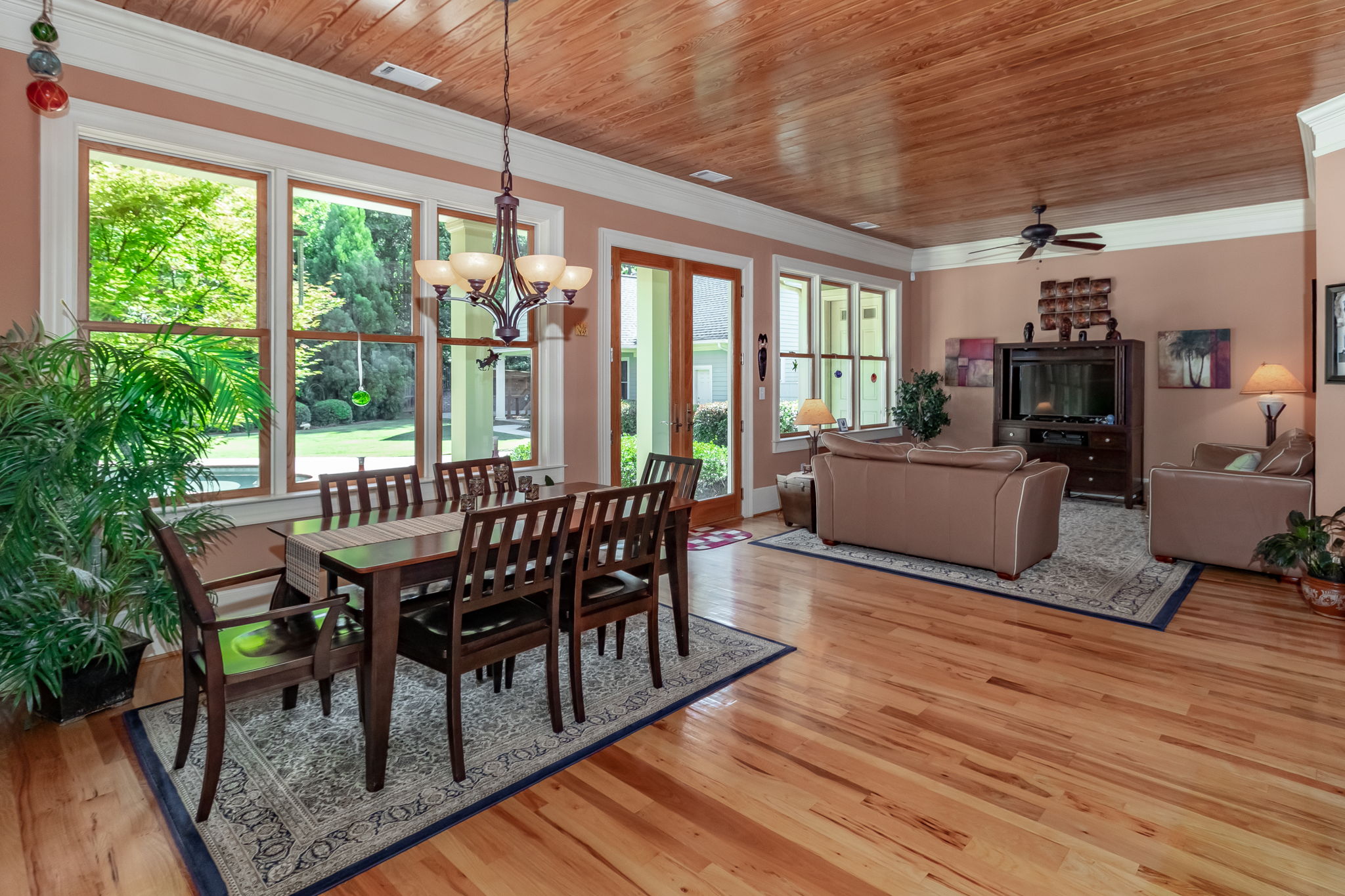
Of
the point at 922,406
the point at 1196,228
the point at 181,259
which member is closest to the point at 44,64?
the point at 181,259

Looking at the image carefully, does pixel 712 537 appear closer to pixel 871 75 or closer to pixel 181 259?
pixel 871 75

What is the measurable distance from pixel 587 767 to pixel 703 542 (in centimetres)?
333

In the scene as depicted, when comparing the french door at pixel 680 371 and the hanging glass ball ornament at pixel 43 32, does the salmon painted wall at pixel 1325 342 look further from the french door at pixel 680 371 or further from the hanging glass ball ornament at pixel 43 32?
the hanging glass ball ornament at pixel 43 32

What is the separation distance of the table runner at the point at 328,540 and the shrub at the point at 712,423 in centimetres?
345

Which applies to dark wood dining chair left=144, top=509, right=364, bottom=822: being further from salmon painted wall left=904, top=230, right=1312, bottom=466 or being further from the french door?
salmon painted wall left=904, top=230, right=1312, bottom=466

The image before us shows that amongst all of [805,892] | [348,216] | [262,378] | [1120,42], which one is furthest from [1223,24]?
[262,378]

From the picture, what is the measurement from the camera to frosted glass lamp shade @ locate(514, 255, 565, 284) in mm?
2920

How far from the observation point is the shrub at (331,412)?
3996 mm

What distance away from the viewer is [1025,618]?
397cm

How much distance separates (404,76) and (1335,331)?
552cm

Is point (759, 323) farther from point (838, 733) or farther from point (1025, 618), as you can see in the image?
point (838, 733)

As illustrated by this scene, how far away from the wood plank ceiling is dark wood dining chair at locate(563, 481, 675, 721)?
7.09 feet

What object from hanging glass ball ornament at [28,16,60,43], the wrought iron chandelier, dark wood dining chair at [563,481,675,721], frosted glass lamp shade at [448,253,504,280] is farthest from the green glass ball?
dark wood dining chair at [563,481,675,721]

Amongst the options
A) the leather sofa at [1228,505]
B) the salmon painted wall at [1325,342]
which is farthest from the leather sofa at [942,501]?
the salmon painted wall at [1325,342]
